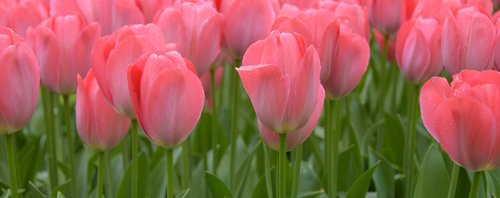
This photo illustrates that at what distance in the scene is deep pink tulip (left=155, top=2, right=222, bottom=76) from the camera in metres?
1.48

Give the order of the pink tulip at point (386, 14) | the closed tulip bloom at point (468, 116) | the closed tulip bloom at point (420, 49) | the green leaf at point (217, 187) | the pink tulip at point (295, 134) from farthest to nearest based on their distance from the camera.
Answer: the pink tulip at point (386, 14)
the closed tulip bloom at point (420, 49)
the green leaf at point (217, 187)
the pink tulip at point (295, 134)
the closed tulip bloom at point (468, 116)

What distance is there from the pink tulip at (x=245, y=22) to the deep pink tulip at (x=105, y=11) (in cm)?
19

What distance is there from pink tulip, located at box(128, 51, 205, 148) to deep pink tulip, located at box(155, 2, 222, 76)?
318 millimetres

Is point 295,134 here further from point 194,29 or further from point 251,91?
point 194,29

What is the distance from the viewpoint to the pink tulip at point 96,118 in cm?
137

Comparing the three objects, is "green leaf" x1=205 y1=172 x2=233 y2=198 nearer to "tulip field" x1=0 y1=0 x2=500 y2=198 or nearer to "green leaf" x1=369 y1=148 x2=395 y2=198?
"tulip field" x1=0 y1=0 x2=500 y2=198

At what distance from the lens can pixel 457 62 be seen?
1.42 metres

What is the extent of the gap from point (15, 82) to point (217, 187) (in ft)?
1.33

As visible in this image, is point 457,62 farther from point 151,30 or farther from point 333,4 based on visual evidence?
point 151,30

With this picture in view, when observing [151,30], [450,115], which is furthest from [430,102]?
[151,30]

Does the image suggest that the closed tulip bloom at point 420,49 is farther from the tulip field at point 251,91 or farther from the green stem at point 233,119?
the green stem at point 233,119

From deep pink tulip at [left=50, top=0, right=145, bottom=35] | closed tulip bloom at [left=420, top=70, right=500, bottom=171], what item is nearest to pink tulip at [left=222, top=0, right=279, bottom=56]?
deep pink tulip at [left=50, top=0, right=145, bottom=35]

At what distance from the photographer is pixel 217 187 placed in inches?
58.2

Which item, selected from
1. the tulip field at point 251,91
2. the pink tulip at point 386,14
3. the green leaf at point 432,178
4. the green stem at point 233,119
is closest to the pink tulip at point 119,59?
the tulip field at point 251,91
